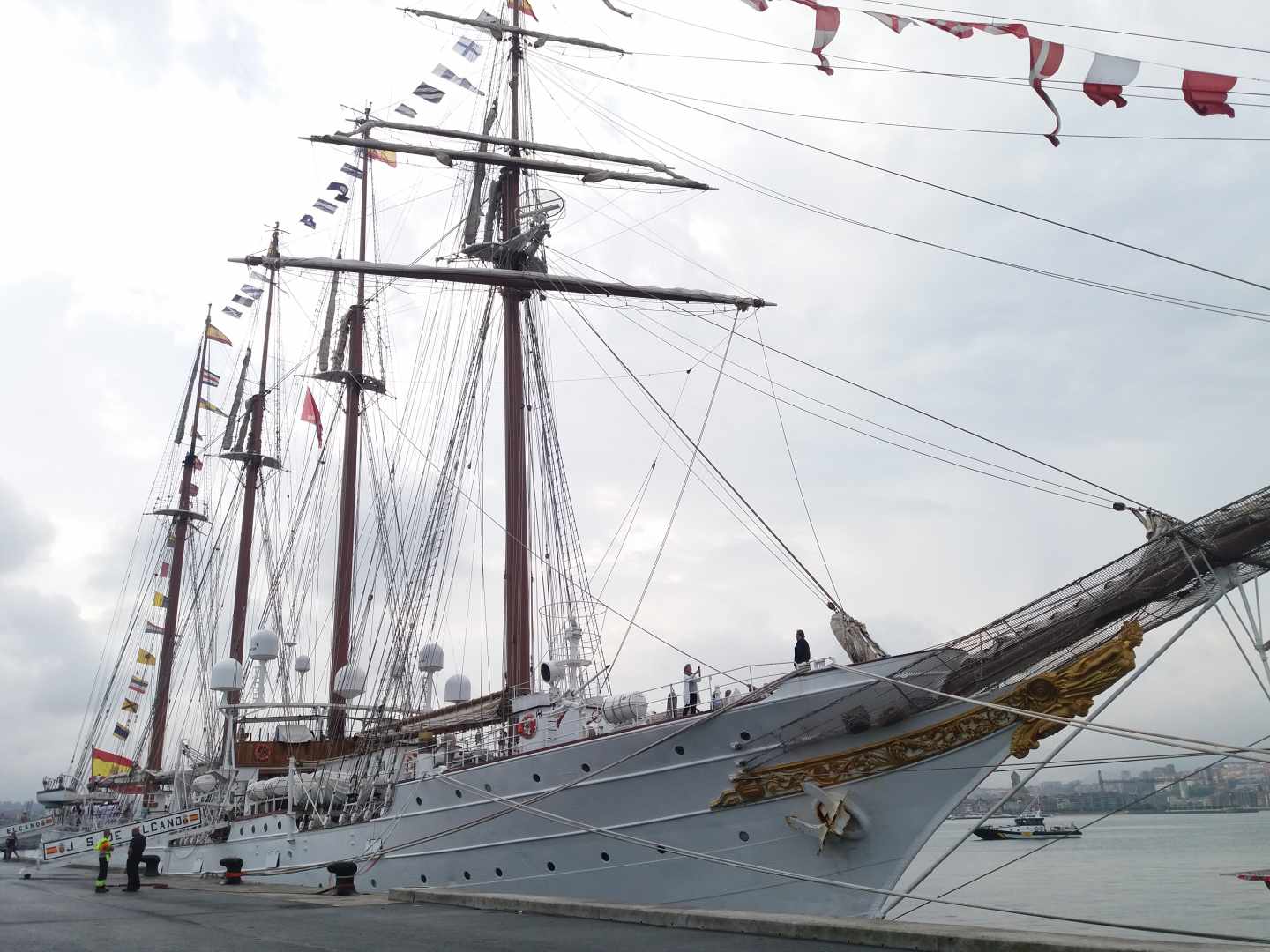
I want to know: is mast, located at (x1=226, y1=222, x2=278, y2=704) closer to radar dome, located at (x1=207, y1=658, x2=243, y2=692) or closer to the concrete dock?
radar dome, located at (x1=207, y1=658, x2=243, y2=692)

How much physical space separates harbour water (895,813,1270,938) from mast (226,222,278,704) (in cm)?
2632

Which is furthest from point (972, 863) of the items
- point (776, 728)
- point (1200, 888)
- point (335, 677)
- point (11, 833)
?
point (776, 728)

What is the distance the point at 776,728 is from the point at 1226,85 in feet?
30.8

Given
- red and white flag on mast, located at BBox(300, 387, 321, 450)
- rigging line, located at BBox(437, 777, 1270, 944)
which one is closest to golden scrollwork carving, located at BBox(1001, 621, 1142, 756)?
rigging line, located at BBox(437, 777, 1270, 944)

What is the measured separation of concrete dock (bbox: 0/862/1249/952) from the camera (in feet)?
26.0

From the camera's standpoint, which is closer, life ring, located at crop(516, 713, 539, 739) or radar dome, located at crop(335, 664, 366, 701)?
Answer: life ring, located at crop(516, 713, 539, 739)

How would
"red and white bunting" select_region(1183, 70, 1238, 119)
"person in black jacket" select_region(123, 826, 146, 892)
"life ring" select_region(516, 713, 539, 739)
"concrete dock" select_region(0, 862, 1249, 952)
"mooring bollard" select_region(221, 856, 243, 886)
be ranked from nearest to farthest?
"concrete dock" select_region(0, 862, 1249, 952) < "red and white bunting" select_region(1183, 70, 1238, 119) < "person in black jacket" select_region(123, 826, 146, 892) < "life ring" select_region(516, 713, 539, 739) < "mooring bollard" select_region(221, 856, 243, 886)

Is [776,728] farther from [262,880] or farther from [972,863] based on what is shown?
[972,863]

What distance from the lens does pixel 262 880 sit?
24.0 meters

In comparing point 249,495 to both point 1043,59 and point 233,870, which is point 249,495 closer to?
point 233,870

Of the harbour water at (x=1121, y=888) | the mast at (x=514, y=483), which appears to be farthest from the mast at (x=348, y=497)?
the harbour water at (x=1121, y=888)

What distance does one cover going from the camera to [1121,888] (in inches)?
1667

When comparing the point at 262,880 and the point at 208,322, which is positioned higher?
the point at 208,322

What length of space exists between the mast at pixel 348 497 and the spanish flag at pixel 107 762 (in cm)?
1875
